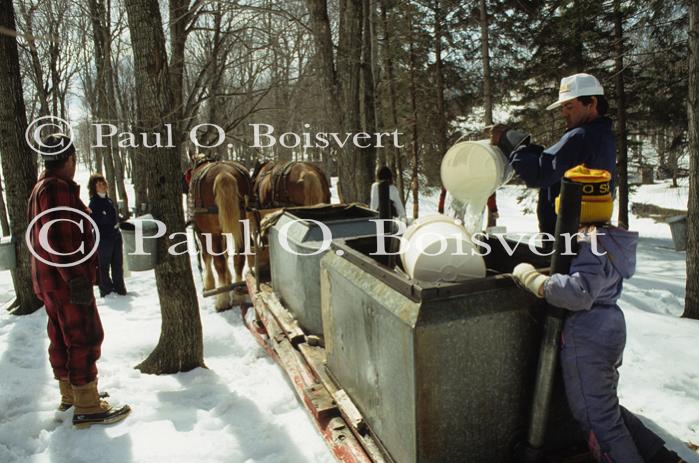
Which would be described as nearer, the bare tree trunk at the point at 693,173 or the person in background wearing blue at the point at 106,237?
the bare tree trunk at the point at 693,173

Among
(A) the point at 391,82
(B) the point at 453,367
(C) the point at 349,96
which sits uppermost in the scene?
(A) the point at 391,82

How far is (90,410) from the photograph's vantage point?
3.53 m

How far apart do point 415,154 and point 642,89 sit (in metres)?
7.78

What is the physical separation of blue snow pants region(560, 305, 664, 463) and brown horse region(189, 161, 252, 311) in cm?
525

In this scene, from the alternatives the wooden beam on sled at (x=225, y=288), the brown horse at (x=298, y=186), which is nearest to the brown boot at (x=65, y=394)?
the wooden beam on sled at (x=225, y=288)

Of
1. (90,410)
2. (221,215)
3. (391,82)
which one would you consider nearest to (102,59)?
(221,215)

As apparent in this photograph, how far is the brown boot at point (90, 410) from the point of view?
11.4 ft

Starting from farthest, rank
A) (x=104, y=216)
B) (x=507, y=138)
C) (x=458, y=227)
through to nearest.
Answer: (x=104, y=216), (x=507, y=138), (x=458, y=227)

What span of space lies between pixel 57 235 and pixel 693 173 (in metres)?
7.45

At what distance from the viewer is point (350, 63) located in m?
8.63

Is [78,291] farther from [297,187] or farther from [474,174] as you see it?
[297,187]

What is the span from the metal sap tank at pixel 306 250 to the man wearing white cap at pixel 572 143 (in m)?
1.86

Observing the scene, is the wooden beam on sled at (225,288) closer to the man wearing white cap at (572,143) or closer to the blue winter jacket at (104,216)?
the blue winter jacket at (104,216)

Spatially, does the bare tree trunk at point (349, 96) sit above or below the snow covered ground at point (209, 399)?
above
